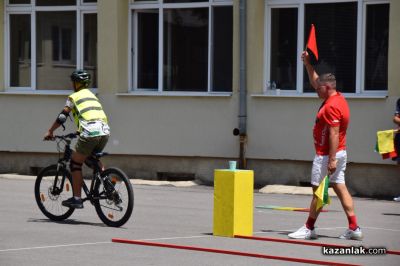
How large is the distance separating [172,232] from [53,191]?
1835 mm

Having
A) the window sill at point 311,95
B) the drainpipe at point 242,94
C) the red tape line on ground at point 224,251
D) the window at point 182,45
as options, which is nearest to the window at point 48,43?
the window at point 182,45

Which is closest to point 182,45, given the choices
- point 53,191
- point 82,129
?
point 53,191

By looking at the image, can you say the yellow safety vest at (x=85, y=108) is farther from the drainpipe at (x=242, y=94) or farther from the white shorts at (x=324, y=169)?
the drainpipe at (x=242, y=94)

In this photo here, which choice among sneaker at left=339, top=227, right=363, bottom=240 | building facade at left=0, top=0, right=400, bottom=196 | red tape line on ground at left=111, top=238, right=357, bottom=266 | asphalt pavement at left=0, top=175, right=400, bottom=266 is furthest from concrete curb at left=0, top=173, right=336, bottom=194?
red tape line on ground at left=111, top=238, right=357, bottom=266

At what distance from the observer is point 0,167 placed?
2127cm

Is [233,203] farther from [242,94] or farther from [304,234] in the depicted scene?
[242,94]

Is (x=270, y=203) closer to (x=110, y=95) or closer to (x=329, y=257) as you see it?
(x=110, y=95)

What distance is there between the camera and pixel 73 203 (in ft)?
42.0

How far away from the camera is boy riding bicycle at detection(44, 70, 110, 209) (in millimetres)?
12625

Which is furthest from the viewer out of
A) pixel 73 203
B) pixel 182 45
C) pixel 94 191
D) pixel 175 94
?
pixel 182 45

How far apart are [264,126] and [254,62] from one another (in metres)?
1.19

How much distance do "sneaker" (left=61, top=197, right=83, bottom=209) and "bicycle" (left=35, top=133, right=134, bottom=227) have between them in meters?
0.10

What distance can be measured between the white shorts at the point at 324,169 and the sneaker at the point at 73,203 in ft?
9.79

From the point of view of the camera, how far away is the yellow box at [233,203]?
38.0ft
